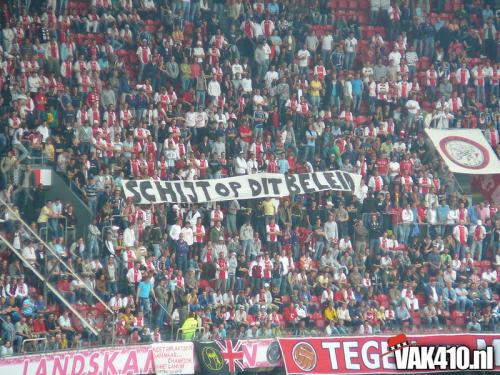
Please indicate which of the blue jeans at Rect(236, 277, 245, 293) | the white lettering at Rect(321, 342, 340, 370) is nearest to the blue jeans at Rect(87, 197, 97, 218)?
the blue jeans at Rect(236, 277, 245, 293)

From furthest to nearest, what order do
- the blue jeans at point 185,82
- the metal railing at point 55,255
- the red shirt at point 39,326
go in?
the blue jeans at point 185,82, the metal railing at point 55,255, the red shirt at point 39,326

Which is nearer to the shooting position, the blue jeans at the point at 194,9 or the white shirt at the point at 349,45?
the blue jeans at the point at 194,9

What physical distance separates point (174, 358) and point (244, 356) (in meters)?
1.66

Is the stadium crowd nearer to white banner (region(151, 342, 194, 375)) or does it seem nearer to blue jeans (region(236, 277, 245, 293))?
blue jeans (region(236, 277, 245, 293))

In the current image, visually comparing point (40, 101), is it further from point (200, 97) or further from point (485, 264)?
point (485, 264)

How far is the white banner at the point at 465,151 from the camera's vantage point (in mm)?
38250

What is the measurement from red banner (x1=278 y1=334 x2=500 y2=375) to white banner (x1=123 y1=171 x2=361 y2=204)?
205 inches

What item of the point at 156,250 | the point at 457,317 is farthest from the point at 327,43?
the point at 156,250

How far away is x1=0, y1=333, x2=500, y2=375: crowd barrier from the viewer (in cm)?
2798

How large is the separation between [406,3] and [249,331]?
49.1 ft

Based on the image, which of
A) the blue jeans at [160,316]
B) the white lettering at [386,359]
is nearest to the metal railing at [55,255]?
the blue jeans at [160,316]

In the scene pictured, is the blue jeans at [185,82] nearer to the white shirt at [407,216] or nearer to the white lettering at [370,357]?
the white shirt at [407,216]

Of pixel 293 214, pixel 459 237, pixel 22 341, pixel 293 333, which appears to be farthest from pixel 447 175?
pixel 22 341

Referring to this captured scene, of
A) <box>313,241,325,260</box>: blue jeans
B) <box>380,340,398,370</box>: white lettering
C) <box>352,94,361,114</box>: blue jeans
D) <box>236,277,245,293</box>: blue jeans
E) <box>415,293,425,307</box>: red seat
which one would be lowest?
<box>380,340,398,370</box>: white lettering
